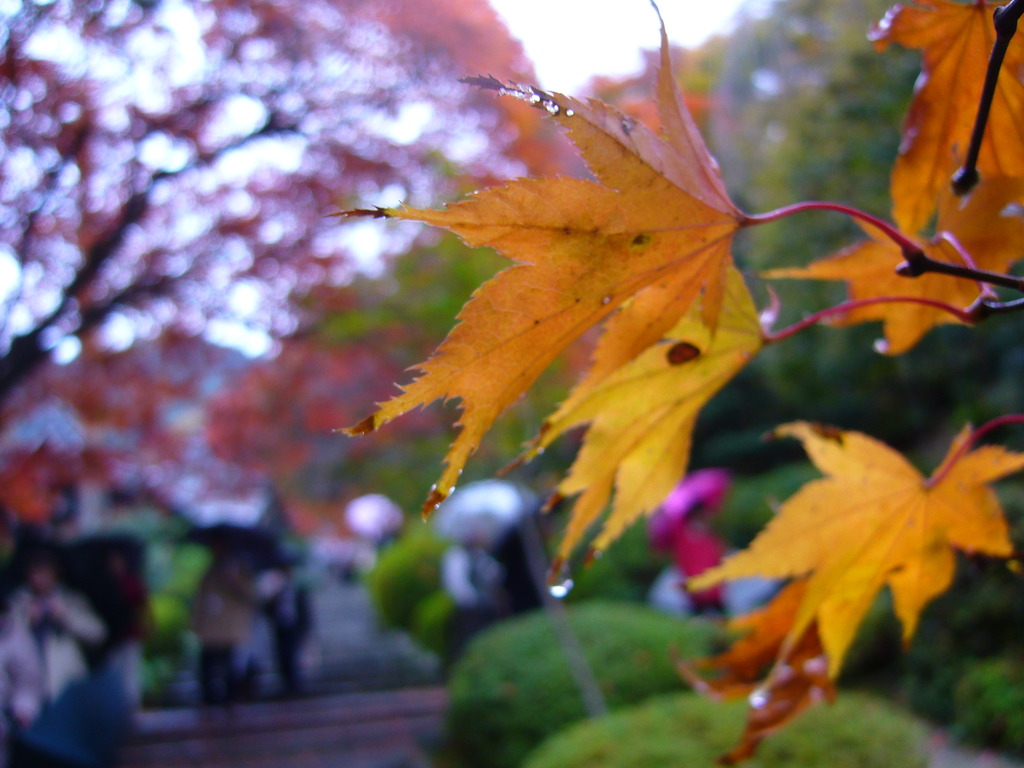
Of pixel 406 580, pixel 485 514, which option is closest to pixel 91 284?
pixel 485 514

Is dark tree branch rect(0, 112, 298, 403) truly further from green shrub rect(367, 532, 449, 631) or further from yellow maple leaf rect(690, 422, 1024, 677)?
green shrub rect(367, 532, 449, 631)

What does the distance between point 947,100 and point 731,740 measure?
2470 millimetres

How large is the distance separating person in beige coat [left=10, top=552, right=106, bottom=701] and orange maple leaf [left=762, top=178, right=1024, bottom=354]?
4.45 metres

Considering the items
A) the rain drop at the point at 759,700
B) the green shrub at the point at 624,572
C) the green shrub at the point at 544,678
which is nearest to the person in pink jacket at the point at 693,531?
the green shrub at the point at 544,678

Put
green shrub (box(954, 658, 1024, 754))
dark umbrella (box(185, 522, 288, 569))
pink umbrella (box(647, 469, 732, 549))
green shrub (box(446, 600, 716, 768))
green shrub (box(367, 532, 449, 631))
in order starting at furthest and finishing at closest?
green shrub (box(367, 532, 449, 631)), dark umbrella (box(185, 522, 288, 569)), pink umbrella (box(647, 469, 732, 549)), green shrub (box(446, 600, 716, 768)), green shrub (box(954, 658, 1024, 754))

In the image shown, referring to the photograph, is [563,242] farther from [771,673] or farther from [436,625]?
[436,625]

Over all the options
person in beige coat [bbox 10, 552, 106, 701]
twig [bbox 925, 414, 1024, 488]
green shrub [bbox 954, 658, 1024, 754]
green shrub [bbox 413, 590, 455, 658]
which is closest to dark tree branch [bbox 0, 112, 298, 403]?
person in beige coat [bbox 10, 552, 106, 701]

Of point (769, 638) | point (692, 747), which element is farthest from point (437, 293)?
point (769, 638)

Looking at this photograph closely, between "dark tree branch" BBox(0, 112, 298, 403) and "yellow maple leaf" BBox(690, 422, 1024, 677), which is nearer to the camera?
"yellow maple leaf" BBox(690, 422, 1024, 677)

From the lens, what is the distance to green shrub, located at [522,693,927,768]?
2.64m

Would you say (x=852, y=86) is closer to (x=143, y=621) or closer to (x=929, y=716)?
(x=929, y=716)

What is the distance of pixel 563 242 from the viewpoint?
0.66 metres

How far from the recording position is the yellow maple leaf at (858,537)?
99cm


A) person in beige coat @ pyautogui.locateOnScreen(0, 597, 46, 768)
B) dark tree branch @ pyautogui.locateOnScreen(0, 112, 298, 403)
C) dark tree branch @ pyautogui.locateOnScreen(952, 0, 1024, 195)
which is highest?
dark tree branch @ pyautogui.locateOnScreen(0, 112, 298, 403)
